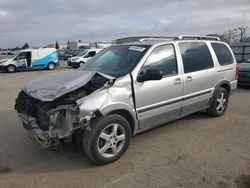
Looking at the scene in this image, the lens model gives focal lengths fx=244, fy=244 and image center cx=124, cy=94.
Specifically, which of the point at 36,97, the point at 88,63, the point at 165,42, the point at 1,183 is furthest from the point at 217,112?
the point at 1,183

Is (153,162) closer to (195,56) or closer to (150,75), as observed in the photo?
(150,75)

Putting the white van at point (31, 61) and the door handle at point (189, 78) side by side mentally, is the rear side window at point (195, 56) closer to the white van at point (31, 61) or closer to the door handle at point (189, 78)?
the door handle at point (189, 78)

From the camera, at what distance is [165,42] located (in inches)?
171

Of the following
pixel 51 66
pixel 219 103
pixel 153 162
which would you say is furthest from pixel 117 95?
pixel 51 66

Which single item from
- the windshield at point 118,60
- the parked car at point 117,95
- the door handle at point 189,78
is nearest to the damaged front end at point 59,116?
the parked car at point 117,95

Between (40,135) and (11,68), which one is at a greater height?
(11,68)

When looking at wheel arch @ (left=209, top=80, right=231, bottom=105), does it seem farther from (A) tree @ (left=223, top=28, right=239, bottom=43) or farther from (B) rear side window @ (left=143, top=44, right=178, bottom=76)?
(A) tree @ (left=223, top=28, right=239, bottom=43)

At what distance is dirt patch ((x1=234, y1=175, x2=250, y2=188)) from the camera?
298 cm

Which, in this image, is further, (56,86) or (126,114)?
(126,114)

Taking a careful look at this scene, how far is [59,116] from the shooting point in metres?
3.23

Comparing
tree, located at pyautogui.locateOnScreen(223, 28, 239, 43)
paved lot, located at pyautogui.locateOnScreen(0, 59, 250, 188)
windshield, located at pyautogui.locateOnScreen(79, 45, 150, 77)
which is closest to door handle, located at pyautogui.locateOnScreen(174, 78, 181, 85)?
windshield, located at pyautogui.locateOnScreen(79, 45, 150, 77)

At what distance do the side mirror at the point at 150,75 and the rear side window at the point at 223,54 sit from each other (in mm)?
2255

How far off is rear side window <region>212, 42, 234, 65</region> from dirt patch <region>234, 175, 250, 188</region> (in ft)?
9.28

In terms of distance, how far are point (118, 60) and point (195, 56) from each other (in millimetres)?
1612
